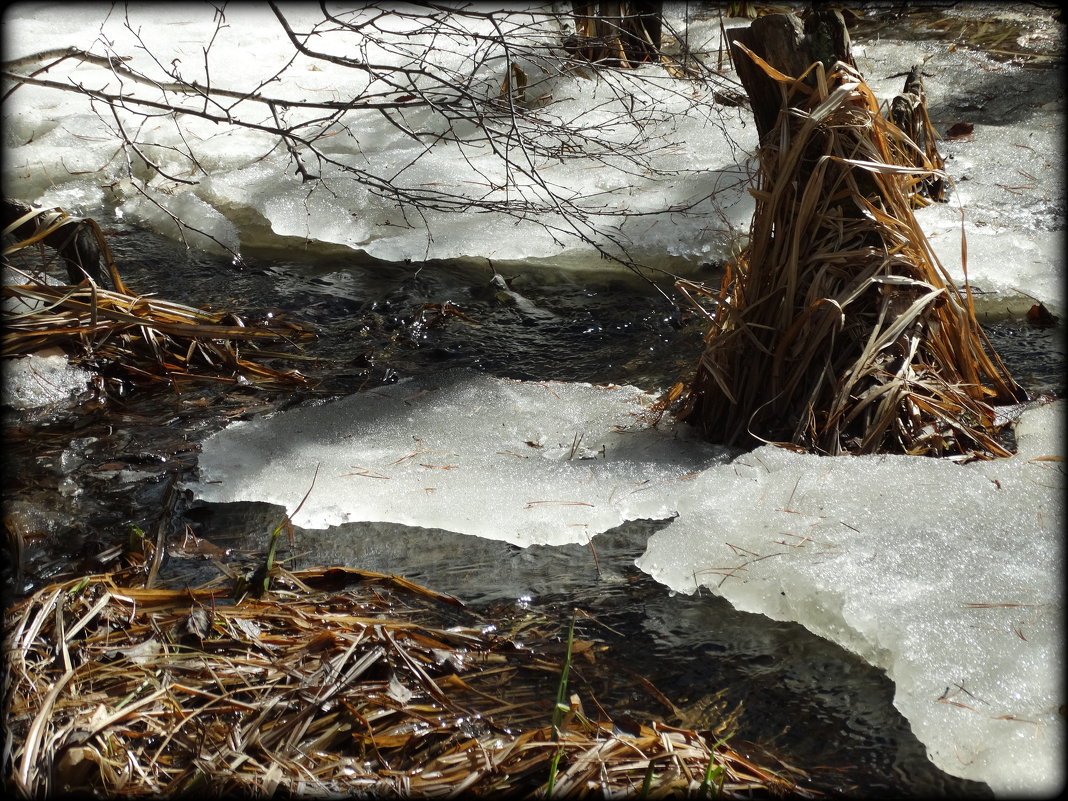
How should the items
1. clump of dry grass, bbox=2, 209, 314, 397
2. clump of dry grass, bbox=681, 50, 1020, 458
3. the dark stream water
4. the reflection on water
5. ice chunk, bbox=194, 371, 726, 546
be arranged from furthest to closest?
clump of dry grass, bbox=2, 209, 314, 397 → clump of dry grass, bbox=681, 50, 1020, 458 → ice chunk, bbox=194, 371, 726, 546 → the dark stream water → the reflection on water

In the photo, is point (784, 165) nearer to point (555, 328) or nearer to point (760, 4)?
point (555, 328)

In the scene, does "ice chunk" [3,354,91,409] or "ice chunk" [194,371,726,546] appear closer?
"ice chunk" [194,371,726,546]

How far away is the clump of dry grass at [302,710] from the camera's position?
59.3 inches

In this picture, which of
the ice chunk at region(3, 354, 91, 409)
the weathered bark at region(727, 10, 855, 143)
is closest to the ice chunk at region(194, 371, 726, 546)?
the ice chunk at region(3, 354, 91, 409)

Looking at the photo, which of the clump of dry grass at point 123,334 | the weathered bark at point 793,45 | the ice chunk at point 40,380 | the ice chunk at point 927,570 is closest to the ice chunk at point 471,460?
the ice chunk at point 927,570

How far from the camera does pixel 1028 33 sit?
6.06 m

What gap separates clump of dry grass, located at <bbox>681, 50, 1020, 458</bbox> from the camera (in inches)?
94.4

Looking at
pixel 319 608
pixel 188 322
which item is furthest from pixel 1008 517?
pixel 188 322

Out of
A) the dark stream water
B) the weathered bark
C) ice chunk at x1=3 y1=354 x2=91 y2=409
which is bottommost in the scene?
the dark stream water

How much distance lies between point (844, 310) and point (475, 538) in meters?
1.18

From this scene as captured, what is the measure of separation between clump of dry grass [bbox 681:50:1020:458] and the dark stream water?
1.70ft

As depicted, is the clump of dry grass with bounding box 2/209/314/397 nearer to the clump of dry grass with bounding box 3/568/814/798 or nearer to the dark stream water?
the dark stream water

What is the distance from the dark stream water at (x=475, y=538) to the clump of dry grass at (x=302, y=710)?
14cm

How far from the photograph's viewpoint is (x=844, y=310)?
247 centimetres
